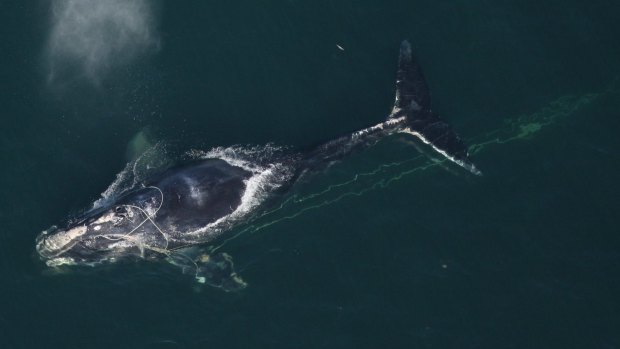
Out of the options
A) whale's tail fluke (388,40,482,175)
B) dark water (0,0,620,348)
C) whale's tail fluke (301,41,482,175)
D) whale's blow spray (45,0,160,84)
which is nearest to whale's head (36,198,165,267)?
dark water (0,0,620,348)

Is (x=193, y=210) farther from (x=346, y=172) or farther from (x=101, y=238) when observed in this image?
(x=346, y=172)

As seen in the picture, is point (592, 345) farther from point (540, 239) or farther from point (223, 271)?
point (223, 271)

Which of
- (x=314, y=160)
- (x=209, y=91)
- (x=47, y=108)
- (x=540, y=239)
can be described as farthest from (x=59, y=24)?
(x=540, y=239)

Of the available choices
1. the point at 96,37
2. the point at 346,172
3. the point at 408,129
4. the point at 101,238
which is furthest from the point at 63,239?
the point at 408,129

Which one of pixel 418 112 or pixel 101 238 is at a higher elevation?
pixel 418 112

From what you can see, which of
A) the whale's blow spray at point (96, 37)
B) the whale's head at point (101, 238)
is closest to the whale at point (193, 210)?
the whale's head at point (101, 238)

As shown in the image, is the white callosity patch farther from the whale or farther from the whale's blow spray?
the whale's blow spray
